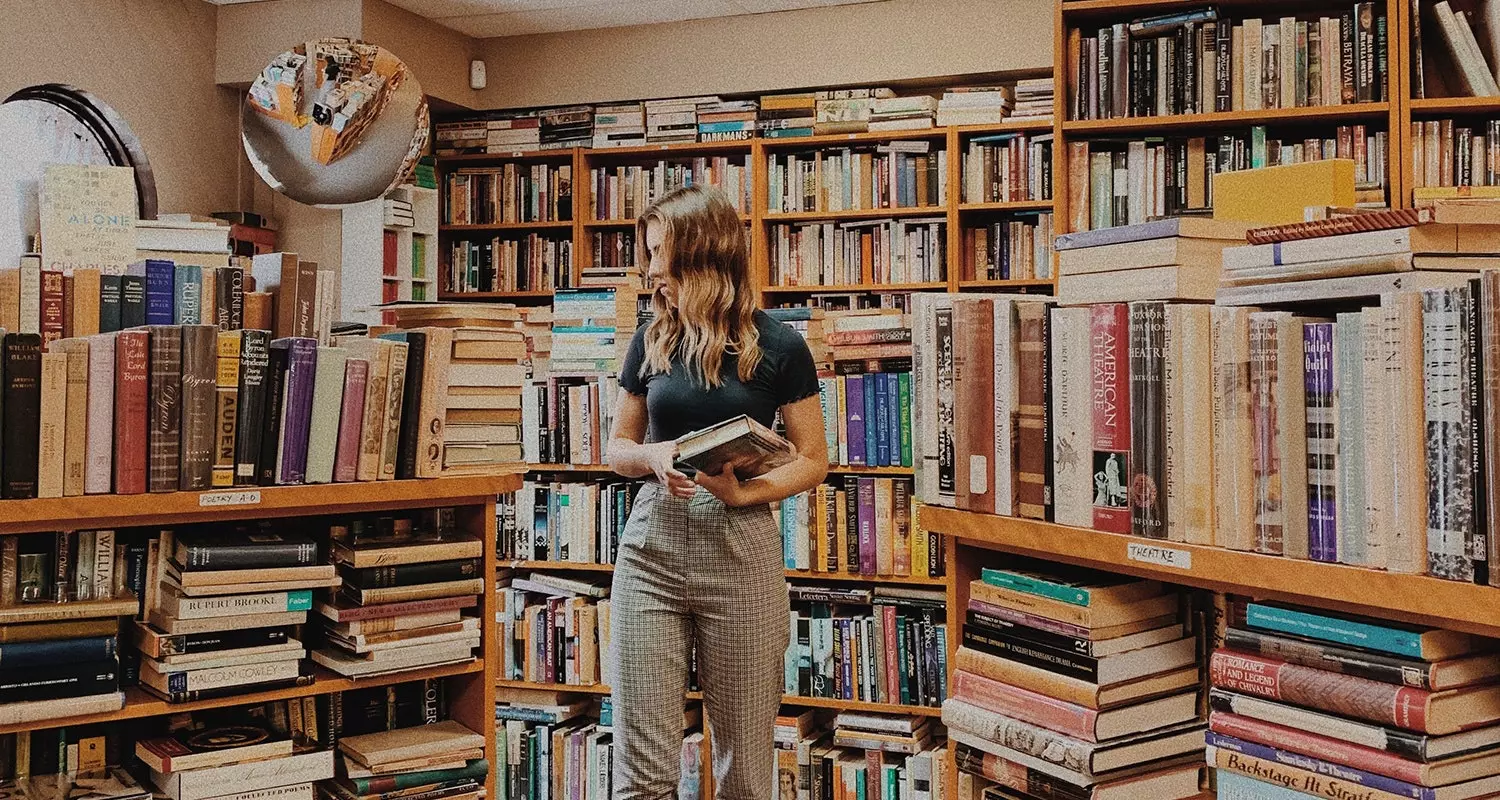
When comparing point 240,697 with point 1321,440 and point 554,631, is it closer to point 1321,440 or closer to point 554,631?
point 1321,440

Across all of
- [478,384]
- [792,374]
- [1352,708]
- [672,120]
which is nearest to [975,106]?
[672,120]

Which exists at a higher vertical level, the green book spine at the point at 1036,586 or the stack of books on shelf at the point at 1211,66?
the stack of books on shelf at the point at 1211,66

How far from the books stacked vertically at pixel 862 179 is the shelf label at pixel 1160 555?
332 centimetres

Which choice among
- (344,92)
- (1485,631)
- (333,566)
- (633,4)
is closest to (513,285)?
(633,4)

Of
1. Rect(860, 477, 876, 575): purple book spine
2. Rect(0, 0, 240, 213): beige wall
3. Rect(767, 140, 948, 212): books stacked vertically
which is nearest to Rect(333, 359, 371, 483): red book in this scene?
Rect(860, 477, 876, 575): purple book spine

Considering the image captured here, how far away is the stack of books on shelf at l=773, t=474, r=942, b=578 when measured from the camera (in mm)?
3756

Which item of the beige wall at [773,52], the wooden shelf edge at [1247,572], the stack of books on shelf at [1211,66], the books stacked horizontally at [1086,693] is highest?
the beige wall at [773,52]

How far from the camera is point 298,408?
2.11 meters

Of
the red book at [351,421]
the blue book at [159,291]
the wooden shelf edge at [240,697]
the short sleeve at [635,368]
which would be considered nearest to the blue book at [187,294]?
the blue book at [159,291]

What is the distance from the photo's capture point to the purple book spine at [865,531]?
378 centimetres

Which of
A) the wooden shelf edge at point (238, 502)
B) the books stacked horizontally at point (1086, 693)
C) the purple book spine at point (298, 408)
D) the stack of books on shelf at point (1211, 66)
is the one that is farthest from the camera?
the stack of books on shelf at point (1211, 66)

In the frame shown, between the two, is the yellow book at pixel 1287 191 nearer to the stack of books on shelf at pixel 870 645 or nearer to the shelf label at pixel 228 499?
the shelf label at pixel 228 499

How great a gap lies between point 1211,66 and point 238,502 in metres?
2.62

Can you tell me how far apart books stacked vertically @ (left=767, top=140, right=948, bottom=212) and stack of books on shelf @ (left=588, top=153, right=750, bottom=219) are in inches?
7.9
